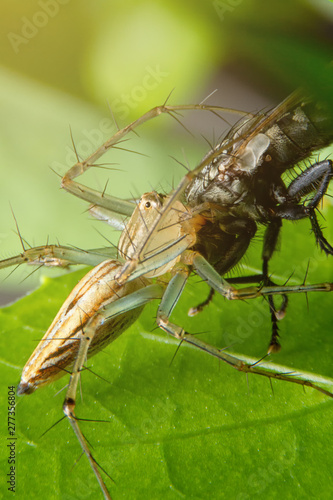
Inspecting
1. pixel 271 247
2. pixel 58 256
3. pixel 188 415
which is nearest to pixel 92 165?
pixel 58 256

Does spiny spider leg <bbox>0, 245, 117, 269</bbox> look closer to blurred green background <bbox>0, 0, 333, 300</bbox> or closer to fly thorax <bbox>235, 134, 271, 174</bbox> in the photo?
fly thorax <bbox>235, 134, 271, 174</bbox>

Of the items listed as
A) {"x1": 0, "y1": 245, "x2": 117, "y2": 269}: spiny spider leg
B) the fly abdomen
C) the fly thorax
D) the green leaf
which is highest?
{"x1": 0, "y1": 245, "x2": 117, "y2": 269}: spiny spider leg

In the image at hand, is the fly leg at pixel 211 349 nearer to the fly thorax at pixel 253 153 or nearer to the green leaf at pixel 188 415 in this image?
the green leaf at pixel 188 415

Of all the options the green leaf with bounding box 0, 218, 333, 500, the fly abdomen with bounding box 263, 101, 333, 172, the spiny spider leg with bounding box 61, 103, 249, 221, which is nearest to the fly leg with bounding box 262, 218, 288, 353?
the green leaf with bounding box 0, 218, 333, 500

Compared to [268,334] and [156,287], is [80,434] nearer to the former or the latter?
[156,287]

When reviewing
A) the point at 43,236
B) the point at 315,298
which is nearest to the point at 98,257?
the point at 315,298

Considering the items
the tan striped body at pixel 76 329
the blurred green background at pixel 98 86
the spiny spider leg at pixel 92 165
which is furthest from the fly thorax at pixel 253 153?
the blurred green background at pixel 98 86
